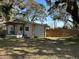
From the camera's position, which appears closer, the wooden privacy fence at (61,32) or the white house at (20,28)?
the white house at (20,28)

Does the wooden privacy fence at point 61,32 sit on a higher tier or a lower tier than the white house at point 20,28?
lower

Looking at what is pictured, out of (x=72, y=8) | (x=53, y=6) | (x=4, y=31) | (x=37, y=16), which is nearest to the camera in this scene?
(x=72, y=8)

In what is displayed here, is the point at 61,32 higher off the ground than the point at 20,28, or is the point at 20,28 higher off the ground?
the point at 20,28

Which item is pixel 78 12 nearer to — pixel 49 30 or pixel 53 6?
pixel 53 6

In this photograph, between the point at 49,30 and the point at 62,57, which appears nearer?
the point at 62,57

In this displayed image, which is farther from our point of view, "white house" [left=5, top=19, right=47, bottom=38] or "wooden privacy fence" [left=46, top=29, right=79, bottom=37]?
"wooden privacy fence" [left=46, top=29, right=79, bottom=37]

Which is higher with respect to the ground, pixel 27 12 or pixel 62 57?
pixel 27 12

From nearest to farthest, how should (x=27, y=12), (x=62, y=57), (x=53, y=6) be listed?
(x=62, y=57) < (x=53, y=6) < (x=27, y=12)

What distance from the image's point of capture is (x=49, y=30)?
1802 inches

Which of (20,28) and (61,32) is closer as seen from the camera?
(20,28)

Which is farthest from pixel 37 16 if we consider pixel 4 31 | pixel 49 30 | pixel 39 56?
pixel 39 56

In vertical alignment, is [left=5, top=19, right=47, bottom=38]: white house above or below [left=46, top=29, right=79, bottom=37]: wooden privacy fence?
above

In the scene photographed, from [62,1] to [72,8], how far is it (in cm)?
152

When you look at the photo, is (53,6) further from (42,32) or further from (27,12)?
(27,12)
